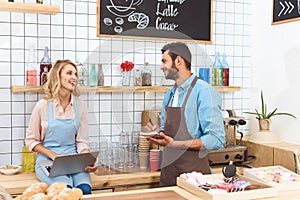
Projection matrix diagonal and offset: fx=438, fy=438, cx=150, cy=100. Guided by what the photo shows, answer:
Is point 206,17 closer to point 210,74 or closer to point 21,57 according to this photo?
point 210,74

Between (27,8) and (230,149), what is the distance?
1.79 metres

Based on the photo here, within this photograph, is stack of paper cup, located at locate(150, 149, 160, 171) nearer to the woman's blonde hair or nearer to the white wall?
the woman's blonde hair

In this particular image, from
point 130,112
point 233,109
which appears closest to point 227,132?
point 233,109

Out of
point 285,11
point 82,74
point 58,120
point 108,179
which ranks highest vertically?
point 285,11

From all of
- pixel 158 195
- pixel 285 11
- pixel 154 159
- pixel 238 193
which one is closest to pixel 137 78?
pixel 154 159

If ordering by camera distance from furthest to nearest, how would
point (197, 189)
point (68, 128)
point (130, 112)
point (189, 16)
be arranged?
1. point (189, 16)
2. point (130, 112)
3. point (68, 128)
4. point (197, 189)

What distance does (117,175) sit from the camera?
2.94 metres

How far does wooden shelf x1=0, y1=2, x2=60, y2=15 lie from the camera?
2787 millimetres

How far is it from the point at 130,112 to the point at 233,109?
3.28ft

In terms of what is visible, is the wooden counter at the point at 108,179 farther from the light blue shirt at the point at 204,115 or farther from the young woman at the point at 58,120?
the light blue shirt at the point at 204,115

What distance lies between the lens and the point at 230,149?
3.36 metres

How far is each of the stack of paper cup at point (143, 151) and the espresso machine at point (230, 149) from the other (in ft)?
1.55

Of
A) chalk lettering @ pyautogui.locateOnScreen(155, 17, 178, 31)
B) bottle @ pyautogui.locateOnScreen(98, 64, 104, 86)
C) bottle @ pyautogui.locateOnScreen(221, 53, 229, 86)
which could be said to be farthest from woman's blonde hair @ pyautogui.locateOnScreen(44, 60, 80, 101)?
bottle @ pyautogui.locateOnScreen(221, 53, 229, 86)

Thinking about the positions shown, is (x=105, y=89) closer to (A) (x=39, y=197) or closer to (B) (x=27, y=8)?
(B) (x=27, y=8)
